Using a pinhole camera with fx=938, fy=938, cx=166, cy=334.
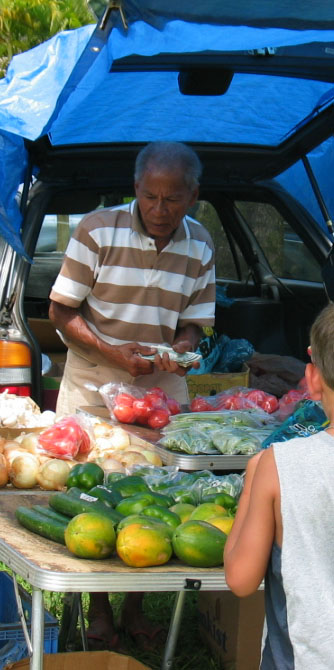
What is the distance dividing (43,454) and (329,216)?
295 cm

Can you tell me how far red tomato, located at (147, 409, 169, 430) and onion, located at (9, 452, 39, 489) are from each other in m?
0.85

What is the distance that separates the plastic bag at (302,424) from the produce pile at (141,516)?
1.03 ft

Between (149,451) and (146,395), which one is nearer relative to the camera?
(149,451)

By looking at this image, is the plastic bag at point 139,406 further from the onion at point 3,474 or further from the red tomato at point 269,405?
the onion at point 3,474

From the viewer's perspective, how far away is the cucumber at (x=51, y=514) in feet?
9.02

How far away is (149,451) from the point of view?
3.66m

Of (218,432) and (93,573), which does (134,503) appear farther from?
(218,432)

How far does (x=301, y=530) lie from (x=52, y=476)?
152cm

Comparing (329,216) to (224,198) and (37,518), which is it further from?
(37,518)

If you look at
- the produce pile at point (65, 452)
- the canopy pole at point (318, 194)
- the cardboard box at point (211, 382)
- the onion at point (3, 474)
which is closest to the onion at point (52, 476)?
the produce pile at point (65, 452)

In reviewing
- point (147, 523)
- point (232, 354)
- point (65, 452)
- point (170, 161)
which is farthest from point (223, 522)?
point (232, 354)

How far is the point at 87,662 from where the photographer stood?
2.96 metres

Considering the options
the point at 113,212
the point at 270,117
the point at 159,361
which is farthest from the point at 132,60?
the point at 159,361

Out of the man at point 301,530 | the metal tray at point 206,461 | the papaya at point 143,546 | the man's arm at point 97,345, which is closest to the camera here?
the man at point 301,530
